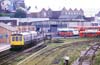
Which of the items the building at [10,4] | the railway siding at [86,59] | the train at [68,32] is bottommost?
the train at [68,32]

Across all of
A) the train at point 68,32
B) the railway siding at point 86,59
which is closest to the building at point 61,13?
the train at point 68,32

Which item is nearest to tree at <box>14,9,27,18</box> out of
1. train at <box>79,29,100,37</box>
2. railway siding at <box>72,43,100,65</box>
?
train at <box>79,29,100,37</box>

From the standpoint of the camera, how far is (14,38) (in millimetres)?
33375

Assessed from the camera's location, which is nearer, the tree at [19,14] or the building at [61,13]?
the tree at [19,14]

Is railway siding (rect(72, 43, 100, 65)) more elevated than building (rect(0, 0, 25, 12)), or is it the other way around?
building (rect(0, 0, 25, 12))

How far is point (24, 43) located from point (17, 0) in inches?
2989

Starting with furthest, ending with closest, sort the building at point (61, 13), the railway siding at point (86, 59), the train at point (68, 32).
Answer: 1. the building at point (61, 13)
2. the train at point (68, 32)
3. the railway siding at point (86, 59)

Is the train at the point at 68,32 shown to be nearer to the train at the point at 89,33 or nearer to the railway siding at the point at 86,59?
the train at the point at 89,33

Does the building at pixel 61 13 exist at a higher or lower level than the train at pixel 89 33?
higher

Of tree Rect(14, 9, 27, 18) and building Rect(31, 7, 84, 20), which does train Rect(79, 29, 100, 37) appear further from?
building Rect(31, 7, 84, 20)

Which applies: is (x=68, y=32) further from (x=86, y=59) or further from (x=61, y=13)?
(x=61, y=13)

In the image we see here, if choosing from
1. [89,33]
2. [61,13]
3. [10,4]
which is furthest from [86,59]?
[10,4]

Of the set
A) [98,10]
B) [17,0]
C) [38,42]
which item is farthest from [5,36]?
[98,10]

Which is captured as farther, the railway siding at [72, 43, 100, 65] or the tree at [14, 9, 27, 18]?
the tree at [14, 9, 27, 18]
